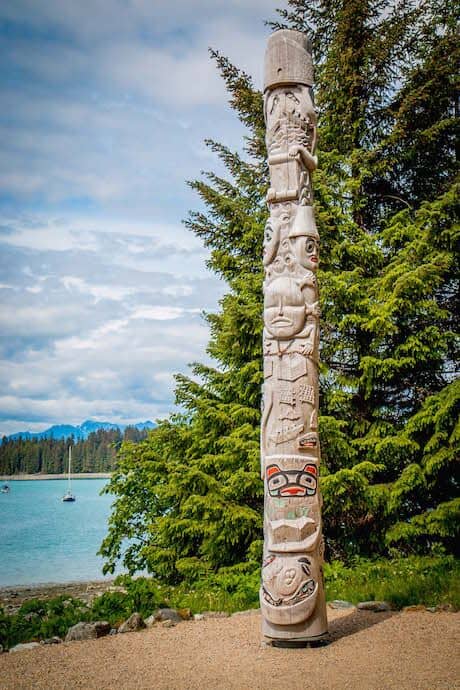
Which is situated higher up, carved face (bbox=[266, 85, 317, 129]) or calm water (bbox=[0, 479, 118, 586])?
carved face (bbox=[266, 85, 317, 129])

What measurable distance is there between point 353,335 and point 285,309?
517 cm

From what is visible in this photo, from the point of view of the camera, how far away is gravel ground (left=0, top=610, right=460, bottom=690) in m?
5.15

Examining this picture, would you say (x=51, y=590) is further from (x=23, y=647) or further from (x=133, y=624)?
(x=23, y=647)

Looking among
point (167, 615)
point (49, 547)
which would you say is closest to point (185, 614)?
point (167, 615)

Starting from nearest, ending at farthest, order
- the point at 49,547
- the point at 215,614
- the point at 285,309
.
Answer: the point at 285,309
the point at 215,614
the point at 49,547

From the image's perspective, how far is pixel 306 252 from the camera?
6645mm

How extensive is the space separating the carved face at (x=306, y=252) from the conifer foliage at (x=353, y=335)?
3.68m

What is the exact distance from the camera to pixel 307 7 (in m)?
13.0

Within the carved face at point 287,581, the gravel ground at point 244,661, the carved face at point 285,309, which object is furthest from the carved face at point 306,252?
the gravel ground at point 244,661

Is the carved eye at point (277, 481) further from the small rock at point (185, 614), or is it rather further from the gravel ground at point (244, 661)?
the small rock at point (185, 614)

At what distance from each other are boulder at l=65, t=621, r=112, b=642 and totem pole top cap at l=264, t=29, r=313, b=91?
231 inches

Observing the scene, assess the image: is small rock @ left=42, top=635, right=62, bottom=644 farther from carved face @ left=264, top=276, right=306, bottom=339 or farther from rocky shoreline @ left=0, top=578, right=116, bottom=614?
rocky shoreline @ left=0, top=578, right=116, bottom=614

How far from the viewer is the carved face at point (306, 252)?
664 cm

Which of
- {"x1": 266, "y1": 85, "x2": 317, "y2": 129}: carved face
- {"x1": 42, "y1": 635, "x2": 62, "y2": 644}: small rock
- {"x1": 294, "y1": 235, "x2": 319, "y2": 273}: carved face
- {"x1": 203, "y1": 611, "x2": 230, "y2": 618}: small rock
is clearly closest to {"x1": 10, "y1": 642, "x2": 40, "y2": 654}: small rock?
{"x1": 42, "y1": 635, "x2": 62, "y2": 644}: small rock
